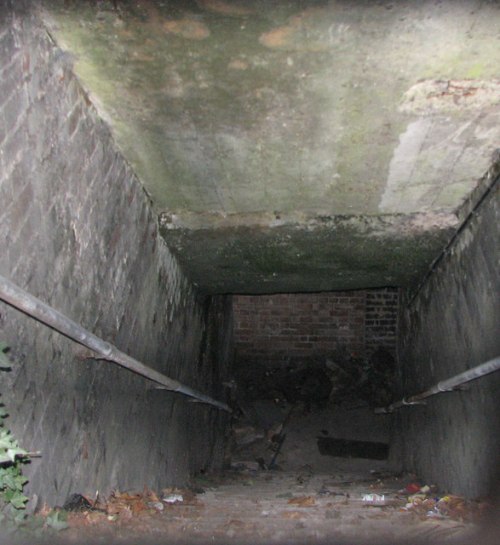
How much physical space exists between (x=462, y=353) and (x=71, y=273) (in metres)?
2.93

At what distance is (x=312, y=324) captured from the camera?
376 inches

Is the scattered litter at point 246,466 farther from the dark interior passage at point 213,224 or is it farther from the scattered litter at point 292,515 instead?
the scattered litter at point 292,515

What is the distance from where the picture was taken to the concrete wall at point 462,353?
11.7 feet

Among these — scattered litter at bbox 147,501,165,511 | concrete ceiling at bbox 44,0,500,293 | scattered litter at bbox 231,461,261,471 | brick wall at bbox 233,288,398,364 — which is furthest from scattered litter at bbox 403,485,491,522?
brick wall at bbox 233,288,398,364

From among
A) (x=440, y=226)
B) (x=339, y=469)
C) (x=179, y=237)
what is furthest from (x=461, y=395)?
(x=339, y=469)

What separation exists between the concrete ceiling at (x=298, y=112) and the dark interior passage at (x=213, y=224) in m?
0.01

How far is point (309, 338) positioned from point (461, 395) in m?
5.37

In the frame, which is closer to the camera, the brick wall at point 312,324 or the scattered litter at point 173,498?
the scattered litter at point 173,498

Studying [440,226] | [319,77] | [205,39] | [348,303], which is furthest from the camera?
Result: [348,303]

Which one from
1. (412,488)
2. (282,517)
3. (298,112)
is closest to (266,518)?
A: (282,517)

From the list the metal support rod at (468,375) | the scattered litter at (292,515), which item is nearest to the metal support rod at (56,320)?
the scattered litter at (292,515)

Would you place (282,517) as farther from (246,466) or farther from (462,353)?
(246,466)

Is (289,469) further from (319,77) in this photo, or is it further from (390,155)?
(319,77)

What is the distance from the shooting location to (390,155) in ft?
11.1
